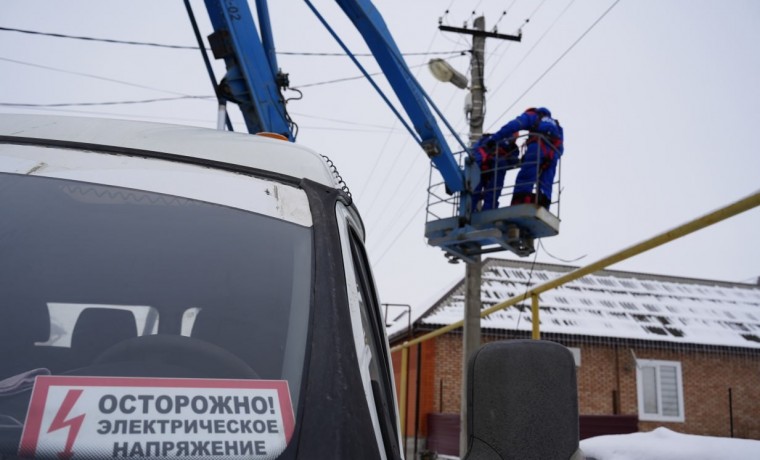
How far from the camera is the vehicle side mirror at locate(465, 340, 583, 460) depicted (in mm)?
1497

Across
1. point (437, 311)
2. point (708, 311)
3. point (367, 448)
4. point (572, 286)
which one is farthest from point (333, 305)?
point (708, 311)

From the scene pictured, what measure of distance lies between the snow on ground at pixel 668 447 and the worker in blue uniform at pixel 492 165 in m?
6.06

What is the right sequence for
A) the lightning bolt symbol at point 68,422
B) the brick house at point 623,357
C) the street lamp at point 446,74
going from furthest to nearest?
the brick house at point 623,357 < the street lamp at point 446,74 < the lightning bolt symbol at point 68,422

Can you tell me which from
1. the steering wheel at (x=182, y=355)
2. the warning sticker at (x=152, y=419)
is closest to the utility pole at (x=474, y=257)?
the steering wheel at (x=182, y=355)

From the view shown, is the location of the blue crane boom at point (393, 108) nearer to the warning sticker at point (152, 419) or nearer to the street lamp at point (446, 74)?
the street lamp at point (446, 74)

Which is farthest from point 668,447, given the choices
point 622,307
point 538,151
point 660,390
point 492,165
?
point 622,307

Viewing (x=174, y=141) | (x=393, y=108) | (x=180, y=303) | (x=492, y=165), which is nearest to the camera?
(x=180, y=303)

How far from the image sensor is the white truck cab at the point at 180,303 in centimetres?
110

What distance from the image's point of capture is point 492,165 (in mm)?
9922

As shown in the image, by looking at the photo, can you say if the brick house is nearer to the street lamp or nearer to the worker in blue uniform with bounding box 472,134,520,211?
the street lamp

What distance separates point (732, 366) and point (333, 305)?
2256 centimetres

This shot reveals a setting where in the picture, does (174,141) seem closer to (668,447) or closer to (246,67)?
(668,447)

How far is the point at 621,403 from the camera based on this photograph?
732 inches

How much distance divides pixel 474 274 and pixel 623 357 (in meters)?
9.57
